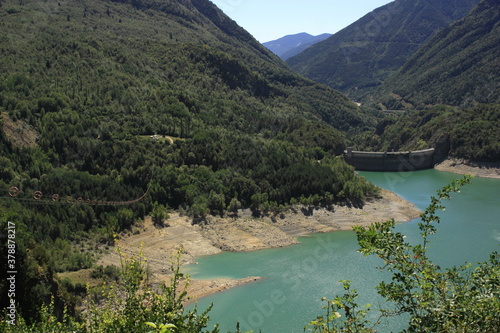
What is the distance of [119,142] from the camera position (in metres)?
51.4

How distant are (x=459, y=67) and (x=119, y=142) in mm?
111971

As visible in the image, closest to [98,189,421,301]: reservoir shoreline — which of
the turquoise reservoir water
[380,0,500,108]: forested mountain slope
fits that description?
the turquoise reservoir water

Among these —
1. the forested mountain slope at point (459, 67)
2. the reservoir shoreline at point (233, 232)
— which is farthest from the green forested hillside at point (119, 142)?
the forested mountain slope at point (459, 67)

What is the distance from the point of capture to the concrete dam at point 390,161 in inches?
3214

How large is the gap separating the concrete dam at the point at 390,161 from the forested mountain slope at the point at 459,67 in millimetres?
42133

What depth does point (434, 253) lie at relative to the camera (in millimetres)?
37875

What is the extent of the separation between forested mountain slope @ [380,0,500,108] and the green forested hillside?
196 ft

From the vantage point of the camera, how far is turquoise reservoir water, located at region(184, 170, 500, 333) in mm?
27500

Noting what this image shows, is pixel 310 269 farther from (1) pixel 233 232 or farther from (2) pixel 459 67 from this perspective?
(2) pixel 459 67

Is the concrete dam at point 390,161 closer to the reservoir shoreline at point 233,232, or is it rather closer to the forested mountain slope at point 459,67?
the reservoir shoreline at point 233,232

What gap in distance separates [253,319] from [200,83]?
61.9 meters

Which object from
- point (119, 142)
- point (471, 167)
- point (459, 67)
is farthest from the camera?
point (459, 67)

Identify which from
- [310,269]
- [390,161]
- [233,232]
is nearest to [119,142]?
[233,232]

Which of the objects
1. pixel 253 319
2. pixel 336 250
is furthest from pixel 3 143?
pixel 336 250
